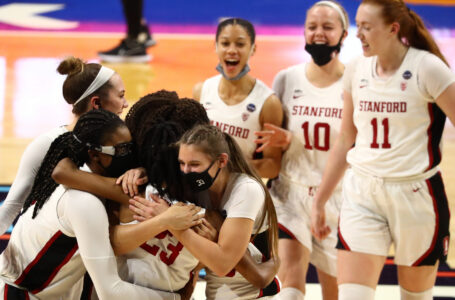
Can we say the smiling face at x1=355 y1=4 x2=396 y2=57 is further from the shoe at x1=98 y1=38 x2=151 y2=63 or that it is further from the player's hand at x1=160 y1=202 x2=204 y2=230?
the shoe at x1=98 y1=38 x2=151 y2=63

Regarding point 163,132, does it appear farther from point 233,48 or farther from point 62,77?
point 62,77

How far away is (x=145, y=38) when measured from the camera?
1112 cm

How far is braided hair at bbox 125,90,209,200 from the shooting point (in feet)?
9.72

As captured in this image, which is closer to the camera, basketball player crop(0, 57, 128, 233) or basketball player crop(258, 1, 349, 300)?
basketball player crop(0, 57, 128, 233)

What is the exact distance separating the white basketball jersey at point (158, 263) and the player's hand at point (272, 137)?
1.41 metres

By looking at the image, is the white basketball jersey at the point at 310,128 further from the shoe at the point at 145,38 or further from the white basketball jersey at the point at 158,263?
the shoe at the point at 145,38

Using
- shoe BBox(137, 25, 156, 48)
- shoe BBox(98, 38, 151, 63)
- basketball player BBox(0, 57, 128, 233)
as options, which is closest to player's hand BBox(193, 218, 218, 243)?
basketball player BBox(0, 57, 128, 233)

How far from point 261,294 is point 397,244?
98 cm

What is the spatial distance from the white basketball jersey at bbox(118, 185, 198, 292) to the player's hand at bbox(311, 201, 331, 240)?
1332mm

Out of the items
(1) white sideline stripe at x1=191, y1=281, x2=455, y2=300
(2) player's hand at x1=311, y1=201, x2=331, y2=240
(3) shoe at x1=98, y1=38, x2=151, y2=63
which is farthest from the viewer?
(3) shoe at x1=98, y1=38, x2=151, y2=63

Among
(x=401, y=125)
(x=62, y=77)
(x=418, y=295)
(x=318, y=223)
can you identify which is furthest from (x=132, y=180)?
(x=62, y=77)

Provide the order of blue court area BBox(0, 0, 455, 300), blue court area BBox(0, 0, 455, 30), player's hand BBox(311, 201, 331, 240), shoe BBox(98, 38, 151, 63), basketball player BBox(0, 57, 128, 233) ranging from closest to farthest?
basketball player BBox(0, 57, 128, 233), player's hand BBox(311, 201, 331, 240), shoe BBox(98, 38, 151, 63), blue court area BBox(0, 0, 455, 300), blue court area BBox(0, 0, 455, 30)

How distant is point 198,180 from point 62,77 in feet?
24.2

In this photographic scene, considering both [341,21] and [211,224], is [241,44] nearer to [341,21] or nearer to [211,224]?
[341,21]
